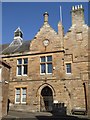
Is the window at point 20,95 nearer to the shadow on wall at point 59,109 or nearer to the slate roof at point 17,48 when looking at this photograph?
the shadow on wall at point 59,109

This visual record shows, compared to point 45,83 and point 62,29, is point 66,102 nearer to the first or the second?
point 45,83

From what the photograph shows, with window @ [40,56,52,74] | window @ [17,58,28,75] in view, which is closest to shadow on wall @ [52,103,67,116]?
window @ [40,56,52,74]

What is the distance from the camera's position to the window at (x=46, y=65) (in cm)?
2558

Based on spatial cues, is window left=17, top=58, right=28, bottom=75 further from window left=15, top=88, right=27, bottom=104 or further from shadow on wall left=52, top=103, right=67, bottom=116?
shadow on wall left=52, top=103, right=67, bottom=116

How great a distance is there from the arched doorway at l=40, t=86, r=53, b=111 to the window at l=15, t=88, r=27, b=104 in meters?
2.30

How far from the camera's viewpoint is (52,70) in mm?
25219

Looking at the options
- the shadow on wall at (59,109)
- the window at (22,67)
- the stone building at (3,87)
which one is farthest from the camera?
the window at (22,67)

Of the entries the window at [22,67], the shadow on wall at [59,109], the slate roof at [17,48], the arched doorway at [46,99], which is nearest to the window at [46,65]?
the arched doorway at [46,99]

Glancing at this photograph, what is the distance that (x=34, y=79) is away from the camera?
25766 millimetres

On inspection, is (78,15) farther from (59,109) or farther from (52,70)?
(59,109)

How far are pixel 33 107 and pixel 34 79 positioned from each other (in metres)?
3.45

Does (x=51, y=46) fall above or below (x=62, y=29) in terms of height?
below

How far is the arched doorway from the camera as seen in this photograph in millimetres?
25297

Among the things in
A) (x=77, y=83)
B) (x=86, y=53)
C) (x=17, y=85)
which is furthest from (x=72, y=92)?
(x=17, y=85)
